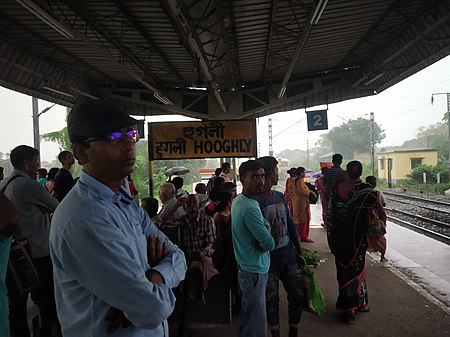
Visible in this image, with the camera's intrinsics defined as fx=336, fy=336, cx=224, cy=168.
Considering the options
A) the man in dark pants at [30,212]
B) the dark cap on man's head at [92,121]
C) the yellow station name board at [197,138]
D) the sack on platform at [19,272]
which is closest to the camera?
the dark cap on man's head at [92,121]

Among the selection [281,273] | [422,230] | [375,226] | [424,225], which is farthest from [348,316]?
[424,225]

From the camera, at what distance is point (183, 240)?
3.62 metres

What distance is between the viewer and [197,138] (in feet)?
26.1

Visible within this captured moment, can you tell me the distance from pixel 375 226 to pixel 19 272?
351 centimetres

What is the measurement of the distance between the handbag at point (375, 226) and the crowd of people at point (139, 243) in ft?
0.21

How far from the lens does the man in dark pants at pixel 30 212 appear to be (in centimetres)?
297

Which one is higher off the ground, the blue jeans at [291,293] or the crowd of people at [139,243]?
the crowd of people at [139,243]

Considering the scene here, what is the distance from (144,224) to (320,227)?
8.69 m

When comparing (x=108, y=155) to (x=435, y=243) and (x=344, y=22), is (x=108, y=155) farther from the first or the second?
(x=435, y=243)

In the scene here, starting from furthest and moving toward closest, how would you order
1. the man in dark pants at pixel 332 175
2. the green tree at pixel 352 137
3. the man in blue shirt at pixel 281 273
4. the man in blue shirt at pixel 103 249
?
1. the green tree at pixel 352 137
2. the man in dark pants at pixel 332 175
3. the man in blue shirt at pixel 281 273
4. the man in blue shirt at pixel 103 249

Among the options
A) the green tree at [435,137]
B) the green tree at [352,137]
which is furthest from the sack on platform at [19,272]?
the green tree at [352,137]

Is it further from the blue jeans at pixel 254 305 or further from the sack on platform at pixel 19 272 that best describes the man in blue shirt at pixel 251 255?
the sack on platform at pixel 19 272

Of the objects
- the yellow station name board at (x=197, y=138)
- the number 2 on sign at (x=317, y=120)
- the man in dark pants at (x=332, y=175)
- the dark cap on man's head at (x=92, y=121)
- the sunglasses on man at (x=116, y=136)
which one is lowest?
the man in dark pants at (x=332, y=175)

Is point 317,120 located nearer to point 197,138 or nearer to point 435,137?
point 197,138
